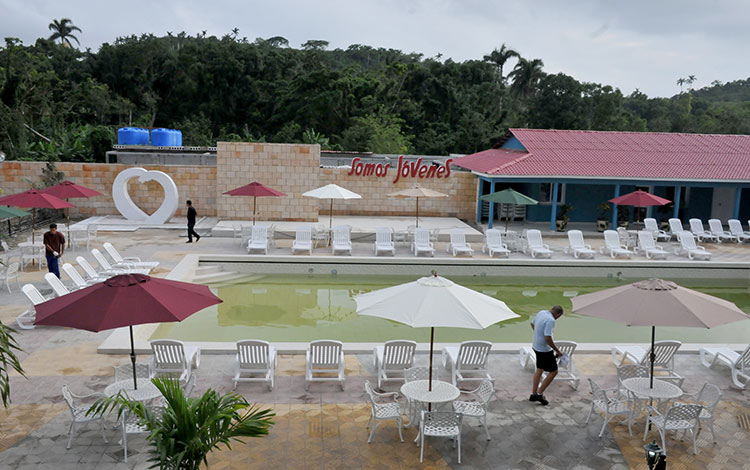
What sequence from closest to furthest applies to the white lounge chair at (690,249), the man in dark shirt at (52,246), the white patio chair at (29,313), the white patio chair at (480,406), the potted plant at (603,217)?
the white patio chair at (480,406) → the white patio chair at (29,313) → the man in dark shirt at (52,246) → the white lounge chair at (690,249) → the potted plant at (603,217)

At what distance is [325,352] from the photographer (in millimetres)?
9289

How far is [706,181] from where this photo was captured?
78.7 feet

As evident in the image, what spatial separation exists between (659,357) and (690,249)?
10.9m

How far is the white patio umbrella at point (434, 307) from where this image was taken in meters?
7.46

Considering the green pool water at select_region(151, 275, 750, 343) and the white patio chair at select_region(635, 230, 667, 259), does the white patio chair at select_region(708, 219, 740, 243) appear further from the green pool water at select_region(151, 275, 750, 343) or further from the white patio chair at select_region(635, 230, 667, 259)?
the green pool water at select_region(151, 275, 750, 343)

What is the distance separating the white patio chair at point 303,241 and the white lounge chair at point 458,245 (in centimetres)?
418

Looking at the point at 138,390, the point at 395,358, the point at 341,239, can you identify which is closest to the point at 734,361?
the point at 395,358

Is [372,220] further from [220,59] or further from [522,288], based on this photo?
[220,59]

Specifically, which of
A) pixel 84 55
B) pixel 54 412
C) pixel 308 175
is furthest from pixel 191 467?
pixel 84 55

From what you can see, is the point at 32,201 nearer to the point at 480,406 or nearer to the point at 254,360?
the point at 254,360

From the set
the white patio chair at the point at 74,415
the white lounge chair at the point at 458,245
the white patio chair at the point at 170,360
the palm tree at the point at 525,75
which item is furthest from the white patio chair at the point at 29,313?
the palm tree at the point at 525,75

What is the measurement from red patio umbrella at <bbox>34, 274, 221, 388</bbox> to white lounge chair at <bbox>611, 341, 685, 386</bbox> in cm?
669

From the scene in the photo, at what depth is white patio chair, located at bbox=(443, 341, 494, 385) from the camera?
9500 millimetres

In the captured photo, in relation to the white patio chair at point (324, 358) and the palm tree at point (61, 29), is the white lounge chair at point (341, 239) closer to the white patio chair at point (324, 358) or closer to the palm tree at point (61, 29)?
the white patio chair at point (324, 358)
